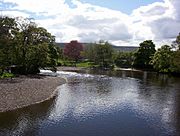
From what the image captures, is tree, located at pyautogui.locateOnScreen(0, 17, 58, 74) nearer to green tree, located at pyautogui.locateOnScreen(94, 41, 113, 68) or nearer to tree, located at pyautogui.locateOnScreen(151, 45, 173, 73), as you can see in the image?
tree, located at pyautogui.locateOnScreen(151, 45, 173, 73)

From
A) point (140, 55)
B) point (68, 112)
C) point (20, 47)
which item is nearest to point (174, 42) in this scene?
point (140, 55)

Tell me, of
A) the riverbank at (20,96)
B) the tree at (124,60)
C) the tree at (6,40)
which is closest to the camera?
the riverbank at (20,96)

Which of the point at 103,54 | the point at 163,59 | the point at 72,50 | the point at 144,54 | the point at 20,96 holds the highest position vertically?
the point at 72,50

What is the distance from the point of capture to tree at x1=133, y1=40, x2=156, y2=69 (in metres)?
124

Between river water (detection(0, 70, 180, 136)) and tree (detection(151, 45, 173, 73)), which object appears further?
tree (detection(151, 45, 173, 73))

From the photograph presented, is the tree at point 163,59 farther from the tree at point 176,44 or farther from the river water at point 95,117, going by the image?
the river water at point 95,117

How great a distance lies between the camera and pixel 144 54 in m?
124

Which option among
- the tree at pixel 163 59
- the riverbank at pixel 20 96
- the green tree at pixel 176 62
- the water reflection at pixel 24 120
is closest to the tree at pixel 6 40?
the riverbank at pixel 20 96

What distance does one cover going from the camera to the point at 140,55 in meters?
125

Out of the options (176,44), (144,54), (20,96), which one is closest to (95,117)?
(20,96)

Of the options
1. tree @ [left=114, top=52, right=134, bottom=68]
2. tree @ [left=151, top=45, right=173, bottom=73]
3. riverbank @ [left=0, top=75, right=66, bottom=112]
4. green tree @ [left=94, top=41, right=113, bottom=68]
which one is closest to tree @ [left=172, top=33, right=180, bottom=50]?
tree @ [left=151, top=45, right=173, bottom=73]

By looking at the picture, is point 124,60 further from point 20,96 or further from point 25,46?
point 20,96

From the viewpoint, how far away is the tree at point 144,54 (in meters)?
124

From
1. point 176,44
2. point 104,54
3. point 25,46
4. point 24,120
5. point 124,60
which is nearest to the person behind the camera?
point 24,120
